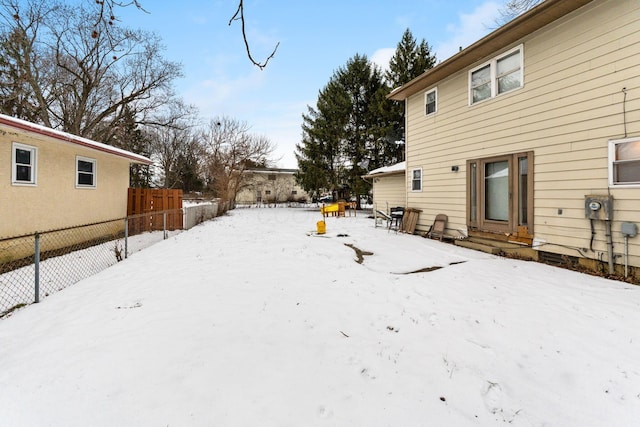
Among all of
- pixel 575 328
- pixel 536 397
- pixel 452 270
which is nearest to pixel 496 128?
pixel 452 270

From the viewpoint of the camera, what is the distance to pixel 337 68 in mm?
24703

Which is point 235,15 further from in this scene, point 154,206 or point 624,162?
point 154,206

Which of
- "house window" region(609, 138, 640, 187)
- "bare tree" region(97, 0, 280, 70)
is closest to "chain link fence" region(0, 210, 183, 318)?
"bare tree" region(97, 0, 280, 70)

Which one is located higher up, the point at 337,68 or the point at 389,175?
the point at 337,68

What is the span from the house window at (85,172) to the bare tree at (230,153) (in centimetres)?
1194

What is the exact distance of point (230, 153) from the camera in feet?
77.3

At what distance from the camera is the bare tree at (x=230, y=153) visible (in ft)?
72.8

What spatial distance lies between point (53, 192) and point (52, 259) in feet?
6.28

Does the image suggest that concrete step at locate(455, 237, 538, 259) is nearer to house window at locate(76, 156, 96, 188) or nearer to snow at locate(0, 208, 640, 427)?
snow at locate(0, 208, 640, 427)

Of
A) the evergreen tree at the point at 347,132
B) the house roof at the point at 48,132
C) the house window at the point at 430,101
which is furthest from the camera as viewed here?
the evergreen tree at the point at 347,132

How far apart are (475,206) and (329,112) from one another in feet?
60.4

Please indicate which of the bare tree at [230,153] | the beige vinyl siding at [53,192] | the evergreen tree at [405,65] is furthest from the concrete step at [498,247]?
the bare tree at [230,153]

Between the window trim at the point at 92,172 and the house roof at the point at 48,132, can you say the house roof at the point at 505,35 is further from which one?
the window trim at the point at 92,172

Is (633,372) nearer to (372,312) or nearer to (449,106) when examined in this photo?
(372,312)
